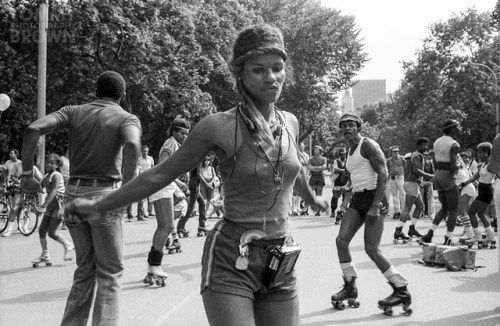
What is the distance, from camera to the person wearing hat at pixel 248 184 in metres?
2.44

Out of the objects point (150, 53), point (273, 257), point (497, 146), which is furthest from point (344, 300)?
point (150, 53)

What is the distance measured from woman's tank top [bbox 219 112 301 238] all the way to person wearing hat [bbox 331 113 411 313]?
355cm

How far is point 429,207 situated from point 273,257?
15.2 metres

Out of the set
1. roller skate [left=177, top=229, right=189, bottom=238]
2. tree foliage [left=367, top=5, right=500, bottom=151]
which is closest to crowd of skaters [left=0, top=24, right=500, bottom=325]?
roller skate [left=177, top=229, right=189, bottom=238]

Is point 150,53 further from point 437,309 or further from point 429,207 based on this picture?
point 437,309

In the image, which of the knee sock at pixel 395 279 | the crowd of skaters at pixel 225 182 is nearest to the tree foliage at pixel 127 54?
the crowd of skaters at pixel 225 182

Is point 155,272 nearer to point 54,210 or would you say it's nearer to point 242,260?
point 54,210

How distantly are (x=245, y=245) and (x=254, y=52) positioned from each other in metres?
0.79

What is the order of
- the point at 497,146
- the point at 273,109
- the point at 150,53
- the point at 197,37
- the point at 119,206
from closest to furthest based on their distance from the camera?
the point at 119,206, the point at 273,109, the point at 497,146, the point at 150,53, the point at 197,37

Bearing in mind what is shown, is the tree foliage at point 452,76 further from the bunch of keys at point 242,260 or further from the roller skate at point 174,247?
the bunch of keys at point 242,260

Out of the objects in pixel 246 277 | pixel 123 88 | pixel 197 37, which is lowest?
pixel 246 277

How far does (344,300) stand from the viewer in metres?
6.15

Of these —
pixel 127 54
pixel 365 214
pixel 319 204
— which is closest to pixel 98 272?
pixel 319 204

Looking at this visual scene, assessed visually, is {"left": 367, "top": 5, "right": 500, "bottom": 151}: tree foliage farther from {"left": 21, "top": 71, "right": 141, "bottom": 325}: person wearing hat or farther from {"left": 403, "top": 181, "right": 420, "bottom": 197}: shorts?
{"left": 21, "top": 71, "right": 141, "bottom": 325}: person wearing hat
